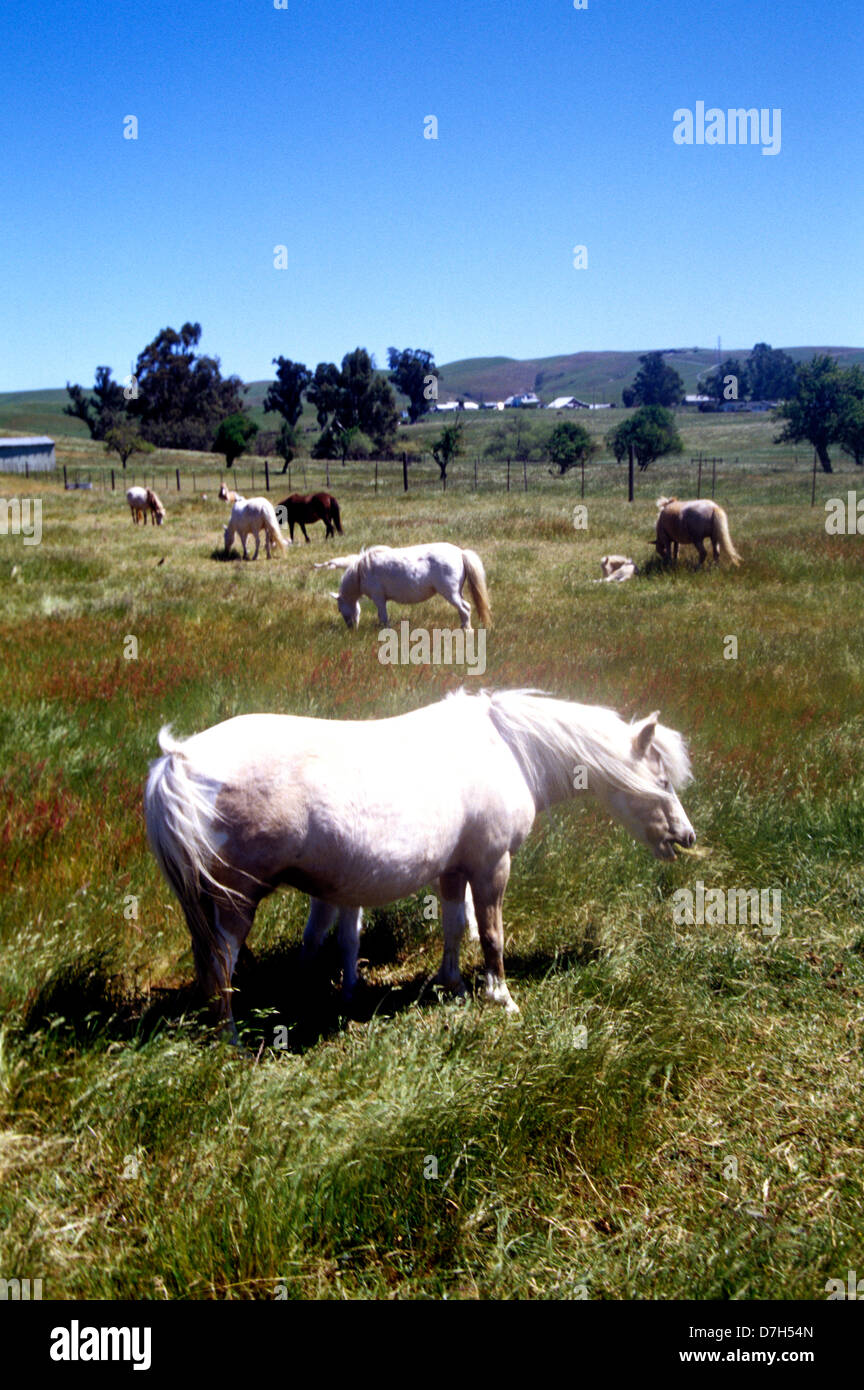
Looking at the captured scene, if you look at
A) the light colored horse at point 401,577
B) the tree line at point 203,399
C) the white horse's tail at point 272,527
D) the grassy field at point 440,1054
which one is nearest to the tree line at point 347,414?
the tree line at point 203,399

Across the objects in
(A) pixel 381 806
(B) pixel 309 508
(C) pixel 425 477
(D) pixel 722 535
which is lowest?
(A) pixel 381 806

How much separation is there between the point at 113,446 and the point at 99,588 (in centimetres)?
5976

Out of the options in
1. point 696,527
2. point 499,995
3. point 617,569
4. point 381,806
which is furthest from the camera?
point 696,527

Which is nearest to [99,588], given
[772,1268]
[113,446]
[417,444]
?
[772,1268]

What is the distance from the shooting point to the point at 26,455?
63.1 m

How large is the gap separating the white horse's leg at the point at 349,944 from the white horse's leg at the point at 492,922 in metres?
0.62

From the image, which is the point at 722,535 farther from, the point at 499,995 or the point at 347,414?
the point at 347,414

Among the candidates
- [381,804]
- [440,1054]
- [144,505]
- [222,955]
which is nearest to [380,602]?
[381,804]

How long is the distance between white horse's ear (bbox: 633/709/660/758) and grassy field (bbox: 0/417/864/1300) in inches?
43.7

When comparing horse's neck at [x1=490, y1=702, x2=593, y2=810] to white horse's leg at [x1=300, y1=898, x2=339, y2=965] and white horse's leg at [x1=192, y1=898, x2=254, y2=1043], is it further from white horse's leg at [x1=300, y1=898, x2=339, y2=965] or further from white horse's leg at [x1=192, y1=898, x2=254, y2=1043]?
white horse's leg at [x1=192, y1=898, x2=254, y2=1043]

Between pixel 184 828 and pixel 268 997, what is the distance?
1.39m

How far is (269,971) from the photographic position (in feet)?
15.4
